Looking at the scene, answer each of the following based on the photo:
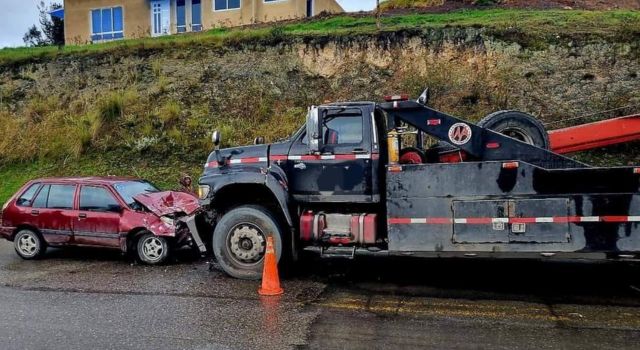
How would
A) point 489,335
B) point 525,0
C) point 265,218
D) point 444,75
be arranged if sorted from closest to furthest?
point 489,335
point 265,218
point 444,75
point 525,0

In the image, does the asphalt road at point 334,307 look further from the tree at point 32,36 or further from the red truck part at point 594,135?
the tree at point 32,36

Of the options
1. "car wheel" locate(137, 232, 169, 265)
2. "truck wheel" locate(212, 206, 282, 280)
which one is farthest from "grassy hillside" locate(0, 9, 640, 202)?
"truck wheel" locate(212, 206, 282, 280)

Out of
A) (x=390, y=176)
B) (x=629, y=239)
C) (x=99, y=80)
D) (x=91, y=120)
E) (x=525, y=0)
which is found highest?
(x=525, y=0)

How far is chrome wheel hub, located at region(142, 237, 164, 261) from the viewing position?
963 cm

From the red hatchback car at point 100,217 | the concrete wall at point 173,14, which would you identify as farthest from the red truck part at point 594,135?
the concrete wall at point 173,14

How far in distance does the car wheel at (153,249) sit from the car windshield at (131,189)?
2.32 ft

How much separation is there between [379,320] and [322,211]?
2.31 m

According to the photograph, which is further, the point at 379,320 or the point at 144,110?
the point at 144,110

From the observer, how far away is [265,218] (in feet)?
27.2

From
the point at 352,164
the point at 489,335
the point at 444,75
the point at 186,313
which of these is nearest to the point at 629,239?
the point at 489,335

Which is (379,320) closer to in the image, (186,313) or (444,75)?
(186,313)

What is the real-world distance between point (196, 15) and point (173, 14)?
1.43 metres

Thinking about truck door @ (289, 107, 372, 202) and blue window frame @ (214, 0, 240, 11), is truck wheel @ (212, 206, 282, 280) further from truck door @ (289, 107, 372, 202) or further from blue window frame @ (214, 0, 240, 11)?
blue window frame @ (214, 0, 240, 11)

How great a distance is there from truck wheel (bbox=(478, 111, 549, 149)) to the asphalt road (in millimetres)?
2065
